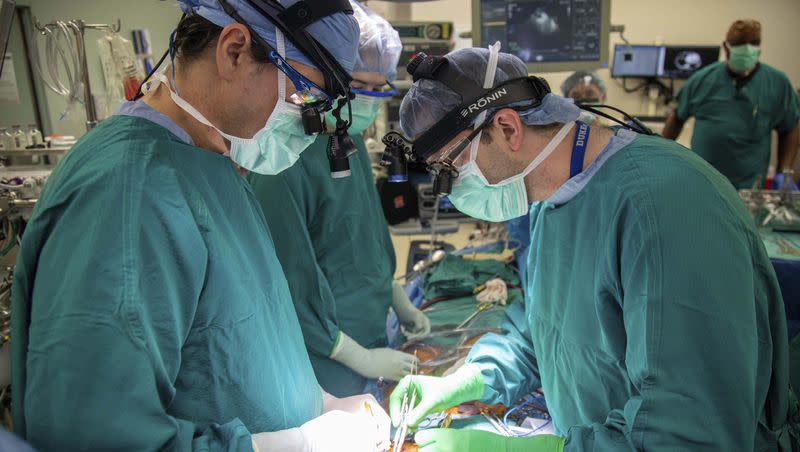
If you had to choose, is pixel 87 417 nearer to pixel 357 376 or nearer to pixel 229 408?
pixel 229 408

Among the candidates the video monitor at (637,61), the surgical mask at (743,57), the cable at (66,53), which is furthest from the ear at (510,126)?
the video monitor at (637,61)

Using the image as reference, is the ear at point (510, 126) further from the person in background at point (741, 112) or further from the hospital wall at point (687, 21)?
the hospital wall at point (687, 21)

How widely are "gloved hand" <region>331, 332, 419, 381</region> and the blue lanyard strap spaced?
33.0 inches

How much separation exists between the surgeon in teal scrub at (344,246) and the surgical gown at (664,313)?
2.20ft

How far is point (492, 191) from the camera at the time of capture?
129 centimetres

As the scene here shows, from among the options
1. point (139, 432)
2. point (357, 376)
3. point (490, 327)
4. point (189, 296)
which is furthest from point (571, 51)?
point (139, 432)

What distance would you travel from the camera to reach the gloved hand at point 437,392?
1.36m

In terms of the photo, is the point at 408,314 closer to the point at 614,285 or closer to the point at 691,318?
the point at 614,285

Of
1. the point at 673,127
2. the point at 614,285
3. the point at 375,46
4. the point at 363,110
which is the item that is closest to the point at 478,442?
the point at 614,285

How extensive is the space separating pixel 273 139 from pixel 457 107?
408 millimetres

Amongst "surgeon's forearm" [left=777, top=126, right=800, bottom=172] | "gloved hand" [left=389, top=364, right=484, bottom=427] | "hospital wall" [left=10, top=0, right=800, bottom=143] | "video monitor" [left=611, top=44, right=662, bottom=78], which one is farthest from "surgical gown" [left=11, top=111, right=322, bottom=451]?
"video monitor" [left=611, top=44, right=662, bottom=78]

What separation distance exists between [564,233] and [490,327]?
0.86 meters

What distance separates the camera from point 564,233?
1.20m

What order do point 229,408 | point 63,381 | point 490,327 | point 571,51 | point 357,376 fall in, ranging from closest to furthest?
point 63,381 → point 229,408 → point 357,376 → point 490,327 → point 571,51
